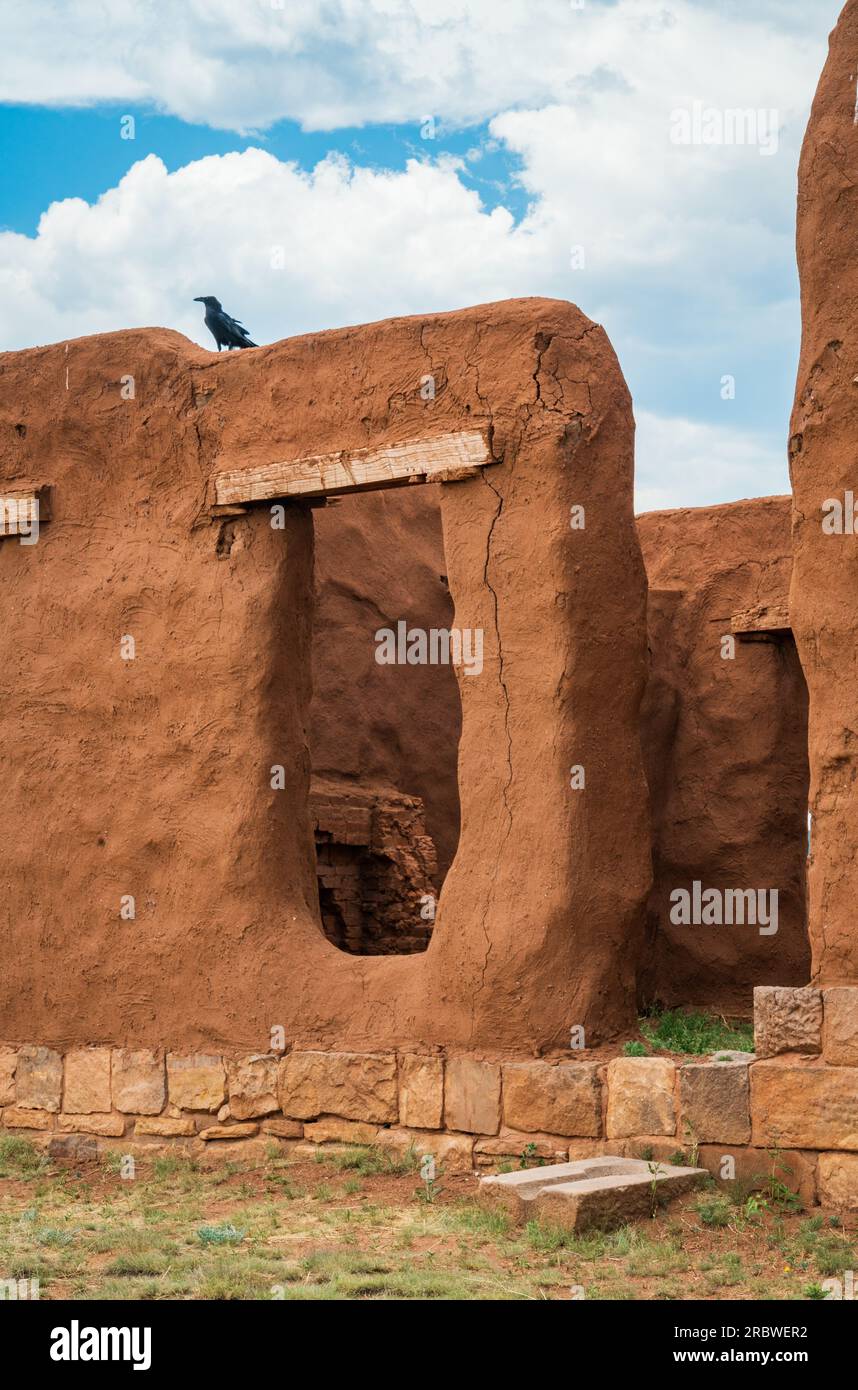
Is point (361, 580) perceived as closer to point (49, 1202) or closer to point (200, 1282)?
point (49, 1202)

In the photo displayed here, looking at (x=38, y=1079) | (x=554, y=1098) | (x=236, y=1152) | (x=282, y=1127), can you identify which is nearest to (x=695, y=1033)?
(x=554, y=1098)

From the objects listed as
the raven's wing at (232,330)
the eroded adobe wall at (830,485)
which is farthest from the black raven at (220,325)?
the eroded adobe wall at (830,485)

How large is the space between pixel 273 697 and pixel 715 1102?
310 cm

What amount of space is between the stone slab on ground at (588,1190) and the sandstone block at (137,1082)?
7.73 feet

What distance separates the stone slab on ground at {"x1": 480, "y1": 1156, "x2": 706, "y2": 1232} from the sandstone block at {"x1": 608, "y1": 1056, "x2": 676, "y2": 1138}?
193 mm

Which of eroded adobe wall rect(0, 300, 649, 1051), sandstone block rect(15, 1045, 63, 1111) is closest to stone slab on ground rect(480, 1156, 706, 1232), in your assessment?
eroded adobe wall rect(0, 300, 649, 1051)

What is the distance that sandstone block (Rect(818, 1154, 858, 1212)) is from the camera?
6285 mm

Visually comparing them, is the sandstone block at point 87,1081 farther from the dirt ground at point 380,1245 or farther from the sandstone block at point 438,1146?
the sandstone block at point 438,1146

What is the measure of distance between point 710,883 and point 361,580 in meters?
3.11

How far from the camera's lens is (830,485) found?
6.66m

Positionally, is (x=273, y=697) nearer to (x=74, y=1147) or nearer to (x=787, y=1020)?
(x=74, y=1147)

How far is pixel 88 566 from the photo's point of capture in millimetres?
9031

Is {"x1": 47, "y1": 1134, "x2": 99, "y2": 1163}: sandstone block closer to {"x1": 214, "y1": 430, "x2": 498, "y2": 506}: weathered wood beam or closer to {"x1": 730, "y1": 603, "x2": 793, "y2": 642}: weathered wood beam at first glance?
{"x1": 214, "y1": 430, "x2": 498, "y2": 506}: weathered wood beam
